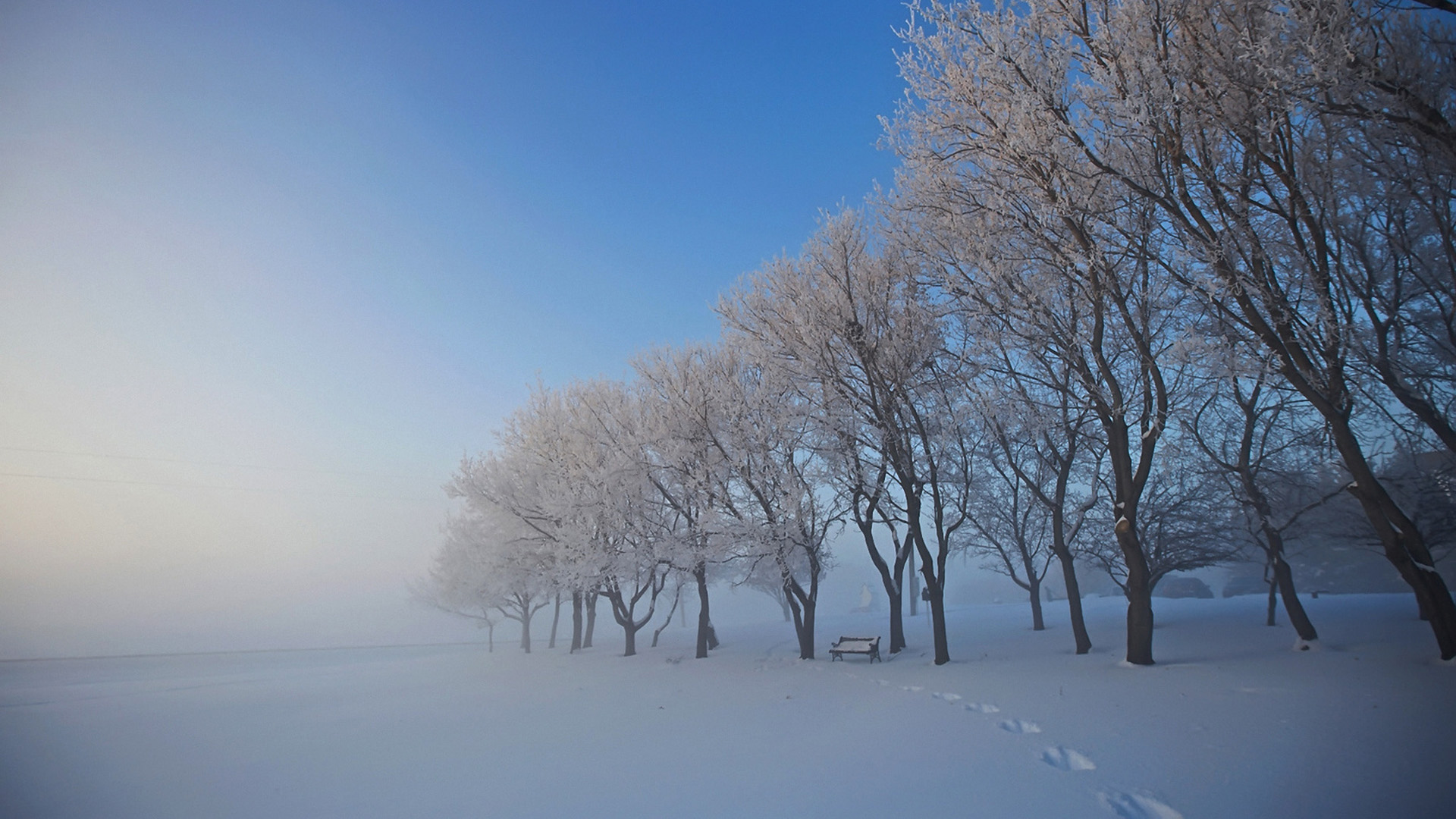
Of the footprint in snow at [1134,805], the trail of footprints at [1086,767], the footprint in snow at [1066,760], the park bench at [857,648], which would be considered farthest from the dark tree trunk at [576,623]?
the footprint in snow at [1134,805]

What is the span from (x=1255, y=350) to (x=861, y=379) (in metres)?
→ 7.46

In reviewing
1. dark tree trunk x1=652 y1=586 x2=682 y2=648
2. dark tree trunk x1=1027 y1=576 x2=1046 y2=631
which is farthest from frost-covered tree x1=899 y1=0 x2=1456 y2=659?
dark tree trunk x1=652 y1=586 x2=682 y2=648

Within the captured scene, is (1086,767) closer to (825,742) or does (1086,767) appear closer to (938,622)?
(825,742)

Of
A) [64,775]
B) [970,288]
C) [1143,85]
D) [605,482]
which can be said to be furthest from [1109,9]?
[64,775]

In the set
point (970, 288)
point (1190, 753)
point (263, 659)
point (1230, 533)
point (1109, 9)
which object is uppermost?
point (1109, 9)

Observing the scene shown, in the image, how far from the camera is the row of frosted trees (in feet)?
26.5

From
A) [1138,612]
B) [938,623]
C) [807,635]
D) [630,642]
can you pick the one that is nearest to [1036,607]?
[807,635]

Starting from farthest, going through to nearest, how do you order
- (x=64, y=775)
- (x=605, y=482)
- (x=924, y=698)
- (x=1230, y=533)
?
1. (x=1230, y=533)
2. (x=605, y=482)
3. (x=924, y=698)
4. (x=64, y=775)

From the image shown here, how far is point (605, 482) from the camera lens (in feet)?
60.9

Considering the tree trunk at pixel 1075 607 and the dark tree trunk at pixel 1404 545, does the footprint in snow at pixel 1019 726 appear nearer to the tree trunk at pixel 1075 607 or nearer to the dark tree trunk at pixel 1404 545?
the dark tree trunk at pixel 1404 545

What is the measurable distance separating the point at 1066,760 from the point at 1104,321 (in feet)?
28.8

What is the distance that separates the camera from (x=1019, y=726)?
7.61 meters

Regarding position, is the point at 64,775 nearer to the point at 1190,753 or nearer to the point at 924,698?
the point at 924,698

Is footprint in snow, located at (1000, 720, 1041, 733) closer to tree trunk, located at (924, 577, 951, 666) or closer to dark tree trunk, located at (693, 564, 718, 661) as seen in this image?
tree trunk, located at (924, 577, 951, 666)
